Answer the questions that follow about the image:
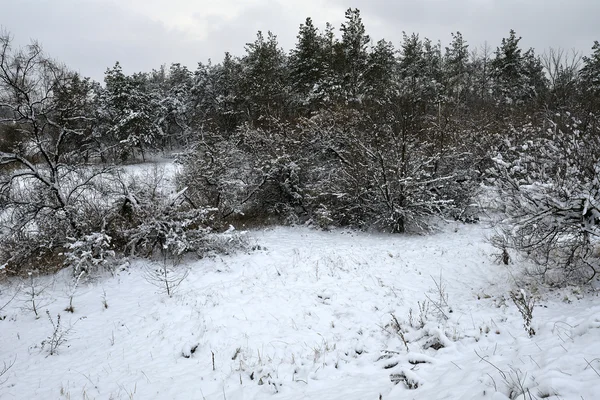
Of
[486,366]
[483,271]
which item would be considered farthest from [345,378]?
[483,271]

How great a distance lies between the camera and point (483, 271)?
29.5 feet

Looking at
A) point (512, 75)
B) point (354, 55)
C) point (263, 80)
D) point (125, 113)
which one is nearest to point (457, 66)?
point (512, 75)

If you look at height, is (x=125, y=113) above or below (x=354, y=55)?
below

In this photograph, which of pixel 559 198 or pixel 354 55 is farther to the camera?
pixel 354 55

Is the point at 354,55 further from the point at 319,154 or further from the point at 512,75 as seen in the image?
the point at 512,75

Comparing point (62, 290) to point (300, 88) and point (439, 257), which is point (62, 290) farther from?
point (300, 88)

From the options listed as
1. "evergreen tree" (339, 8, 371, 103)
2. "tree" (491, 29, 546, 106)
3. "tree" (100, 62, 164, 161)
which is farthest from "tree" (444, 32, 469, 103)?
"tree" (100, 62, 164, 161)

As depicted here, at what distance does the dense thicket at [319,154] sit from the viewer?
7211mm

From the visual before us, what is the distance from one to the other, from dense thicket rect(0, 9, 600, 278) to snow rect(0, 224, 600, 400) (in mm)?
1813

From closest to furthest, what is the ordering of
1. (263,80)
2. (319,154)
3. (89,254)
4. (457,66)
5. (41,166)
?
(89,254)
(41,166)
(319,154)
(263,80)
(457,66)

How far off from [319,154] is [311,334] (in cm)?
1342

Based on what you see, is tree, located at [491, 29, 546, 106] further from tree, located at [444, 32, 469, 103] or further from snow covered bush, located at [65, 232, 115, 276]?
snow covered bush, located at [65, 232, 115, 276]

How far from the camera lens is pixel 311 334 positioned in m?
6.47

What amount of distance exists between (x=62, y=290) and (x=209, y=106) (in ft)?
93.0
